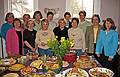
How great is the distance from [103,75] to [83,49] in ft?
5.38

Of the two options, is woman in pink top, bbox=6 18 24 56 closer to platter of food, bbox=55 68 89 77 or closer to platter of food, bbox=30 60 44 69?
platter of food, bbox=30 60 44 69

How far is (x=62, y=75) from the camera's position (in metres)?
3.46

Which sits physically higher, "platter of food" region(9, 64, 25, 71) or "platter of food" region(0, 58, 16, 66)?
"platter of food" region(0, 58, 16, 66)

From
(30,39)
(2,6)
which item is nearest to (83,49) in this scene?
(30,39)

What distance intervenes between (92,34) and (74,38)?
452 mm

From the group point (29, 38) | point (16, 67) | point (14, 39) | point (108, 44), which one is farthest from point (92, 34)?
point (16, 67)

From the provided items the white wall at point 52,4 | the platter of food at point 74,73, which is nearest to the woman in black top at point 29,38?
the platter of food at point 74,73

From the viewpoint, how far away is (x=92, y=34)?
5.30 m

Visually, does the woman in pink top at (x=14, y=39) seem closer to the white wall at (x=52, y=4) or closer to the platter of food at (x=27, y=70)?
the platter of food at (x=27, y=70)

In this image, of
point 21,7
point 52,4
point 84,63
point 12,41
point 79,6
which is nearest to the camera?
point 84,63

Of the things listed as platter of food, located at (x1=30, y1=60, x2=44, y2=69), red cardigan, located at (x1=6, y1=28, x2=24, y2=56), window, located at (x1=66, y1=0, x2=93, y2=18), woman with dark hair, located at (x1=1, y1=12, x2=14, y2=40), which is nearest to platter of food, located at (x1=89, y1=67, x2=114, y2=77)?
platter of food, located at (x1=30, y1=60, x2=44, y2=69)

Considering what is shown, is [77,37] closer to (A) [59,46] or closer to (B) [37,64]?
(A) [59,46]

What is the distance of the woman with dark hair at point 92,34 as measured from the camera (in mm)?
5262

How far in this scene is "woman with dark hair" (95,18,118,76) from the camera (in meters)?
4.74
